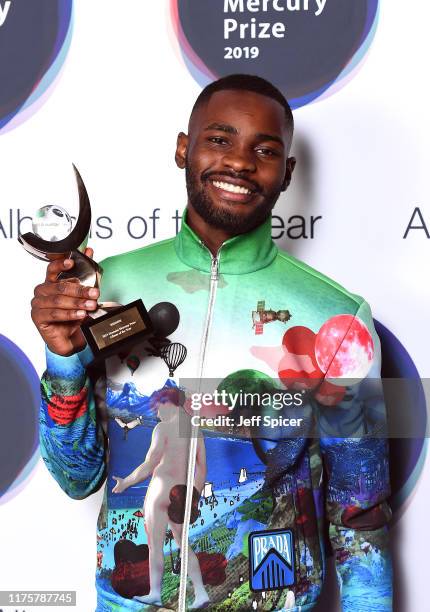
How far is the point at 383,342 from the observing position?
1.65 metres

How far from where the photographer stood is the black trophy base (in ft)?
4.05

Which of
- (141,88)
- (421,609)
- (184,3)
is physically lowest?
(421,609)

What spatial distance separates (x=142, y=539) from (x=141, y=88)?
81 centimetres

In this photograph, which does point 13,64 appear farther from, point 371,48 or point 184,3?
point 371,48

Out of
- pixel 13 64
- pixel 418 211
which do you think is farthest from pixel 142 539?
pixel 13 64

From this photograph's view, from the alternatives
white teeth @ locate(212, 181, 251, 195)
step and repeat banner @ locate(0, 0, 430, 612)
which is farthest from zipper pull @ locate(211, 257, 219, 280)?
step and repeat banner @ locate(0, 0, 430, 612)

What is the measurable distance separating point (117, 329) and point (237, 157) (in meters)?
0.31

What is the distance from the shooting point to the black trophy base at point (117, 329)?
1.24m

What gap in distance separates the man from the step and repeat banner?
0.24 meters

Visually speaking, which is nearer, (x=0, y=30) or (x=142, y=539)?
(x=142, y=539)

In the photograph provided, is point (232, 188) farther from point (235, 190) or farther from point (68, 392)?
point (68, 392)

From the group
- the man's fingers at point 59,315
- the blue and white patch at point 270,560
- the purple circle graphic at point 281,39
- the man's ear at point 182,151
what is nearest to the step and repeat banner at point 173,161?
the purple circle graphic at point 281,39

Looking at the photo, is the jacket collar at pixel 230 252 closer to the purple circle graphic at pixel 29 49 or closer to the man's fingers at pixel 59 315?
the man's fingers at pixel 59 315

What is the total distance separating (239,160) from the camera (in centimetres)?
135
